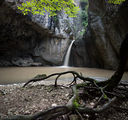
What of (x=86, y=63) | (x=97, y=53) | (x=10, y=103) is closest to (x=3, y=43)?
(x=86, y=63)

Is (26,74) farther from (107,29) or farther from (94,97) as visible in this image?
(107,29)

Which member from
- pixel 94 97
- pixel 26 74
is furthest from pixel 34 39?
pixel 94 97

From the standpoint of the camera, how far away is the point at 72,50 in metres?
16.7

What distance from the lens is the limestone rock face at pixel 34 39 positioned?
1326cm

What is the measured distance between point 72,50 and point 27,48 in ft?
26.1

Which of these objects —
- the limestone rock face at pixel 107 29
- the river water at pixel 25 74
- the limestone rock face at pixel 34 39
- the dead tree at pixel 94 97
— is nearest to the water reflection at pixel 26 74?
the river water at pixel 25 74

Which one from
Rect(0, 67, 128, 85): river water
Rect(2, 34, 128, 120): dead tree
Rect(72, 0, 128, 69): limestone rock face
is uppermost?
Rect(72, 0, 128, 69): limestone rock face

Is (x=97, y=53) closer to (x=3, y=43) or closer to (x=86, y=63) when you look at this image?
(x=86, y=63)

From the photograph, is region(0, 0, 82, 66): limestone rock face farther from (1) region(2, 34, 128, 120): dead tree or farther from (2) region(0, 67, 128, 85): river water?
(1) region(2, 34, 128, 120): dead tree

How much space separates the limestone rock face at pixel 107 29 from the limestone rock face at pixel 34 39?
5232 mm

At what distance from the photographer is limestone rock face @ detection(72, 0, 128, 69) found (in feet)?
30.3

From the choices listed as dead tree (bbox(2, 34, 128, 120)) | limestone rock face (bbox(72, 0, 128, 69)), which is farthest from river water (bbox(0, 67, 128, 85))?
dead tree (bbox(2, 34, 128, 120))

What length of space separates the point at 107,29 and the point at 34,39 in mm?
11770

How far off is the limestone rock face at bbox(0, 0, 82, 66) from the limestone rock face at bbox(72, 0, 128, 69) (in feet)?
17.2
